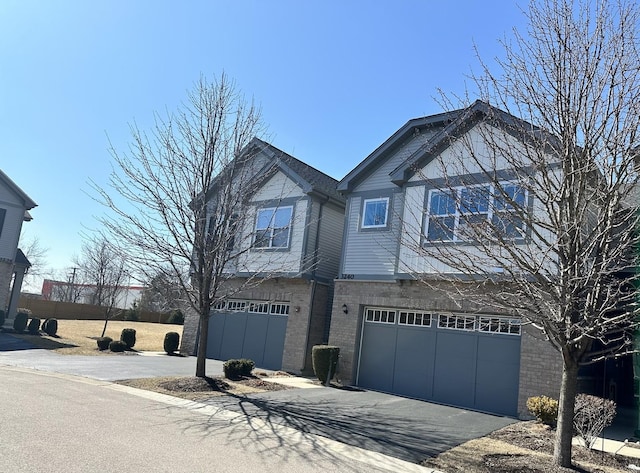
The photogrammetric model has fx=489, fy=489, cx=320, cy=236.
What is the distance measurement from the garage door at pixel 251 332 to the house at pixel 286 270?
0.04 m

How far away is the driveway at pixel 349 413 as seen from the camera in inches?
346

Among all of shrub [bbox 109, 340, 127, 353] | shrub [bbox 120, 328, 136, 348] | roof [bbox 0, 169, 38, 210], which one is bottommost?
shrub [bbox 109, 340, 127, 353]

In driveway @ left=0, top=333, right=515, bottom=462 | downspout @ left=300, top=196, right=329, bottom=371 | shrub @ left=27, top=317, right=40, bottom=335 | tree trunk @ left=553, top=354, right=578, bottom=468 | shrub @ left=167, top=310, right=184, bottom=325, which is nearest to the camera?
tree trunk @ left=553, top=354, right=578, bottom=468

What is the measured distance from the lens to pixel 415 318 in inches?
596

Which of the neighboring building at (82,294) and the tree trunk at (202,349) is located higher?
the neighboring building at (82,294)

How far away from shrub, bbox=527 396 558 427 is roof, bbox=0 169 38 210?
1114 inches

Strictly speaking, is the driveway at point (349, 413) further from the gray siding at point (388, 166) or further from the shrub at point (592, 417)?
the gray siding at point (388, 166)

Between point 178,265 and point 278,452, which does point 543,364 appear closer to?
point 278,452

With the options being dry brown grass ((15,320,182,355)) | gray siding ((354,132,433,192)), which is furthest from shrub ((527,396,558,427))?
dry brown grass ((15,320,182,355))

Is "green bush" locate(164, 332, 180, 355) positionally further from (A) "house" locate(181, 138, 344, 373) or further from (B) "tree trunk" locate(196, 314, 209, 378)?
(B) "tree trunk" locate(196, 314, 209, 378)

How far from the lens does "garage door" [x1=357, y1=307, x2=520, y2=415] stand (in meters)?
13.0

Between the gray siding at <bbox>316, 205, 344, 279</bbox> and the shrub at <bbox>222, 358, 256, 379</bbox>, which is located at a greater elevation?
the gray siding at <bbox>316, 205, 344, 279</bbox>

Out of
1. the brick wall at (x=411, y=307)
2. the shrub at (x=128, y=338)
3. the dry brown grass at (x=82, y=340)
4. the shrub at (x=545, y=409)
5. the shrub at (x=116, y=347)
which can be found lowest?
the dry brown grass at (x=82, y=340)

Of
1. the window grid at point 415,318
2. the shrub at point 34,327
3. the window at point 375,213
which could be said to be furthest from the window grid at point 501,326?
the shrub at point 34,327
